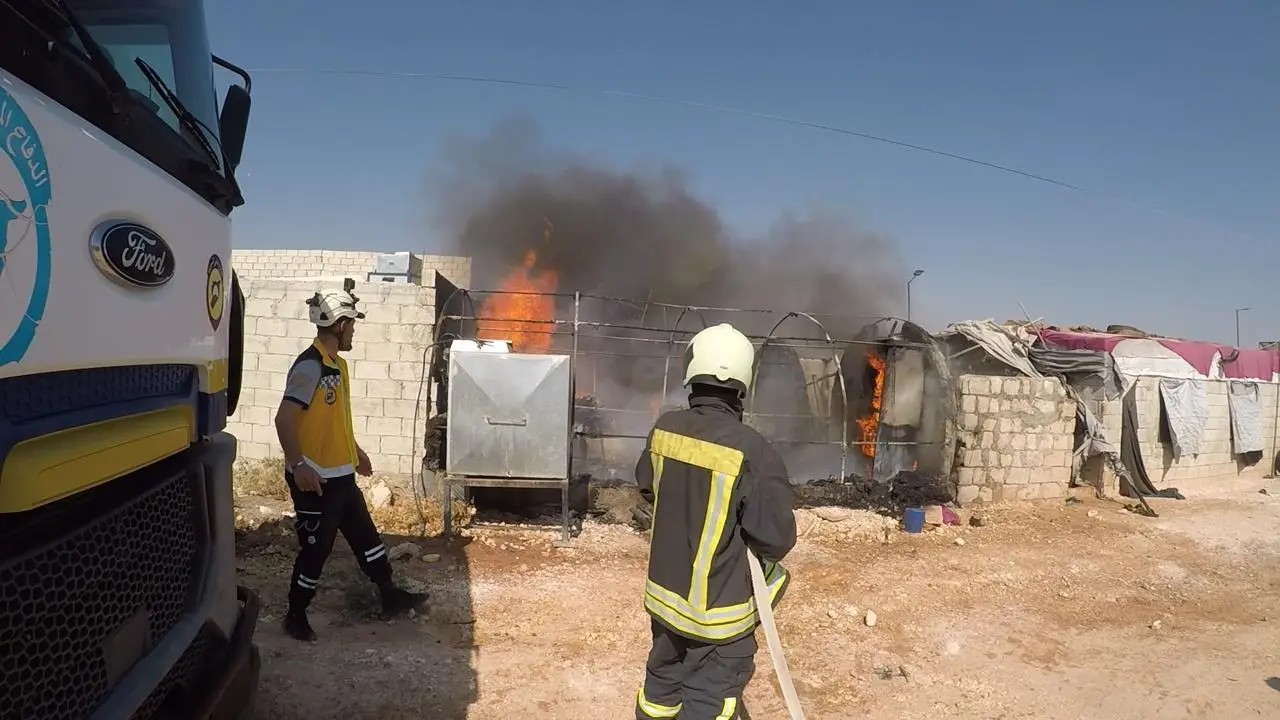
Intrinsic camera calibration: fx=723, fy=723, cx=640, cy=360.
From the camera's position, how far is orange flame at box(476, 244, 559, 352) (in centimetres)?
898

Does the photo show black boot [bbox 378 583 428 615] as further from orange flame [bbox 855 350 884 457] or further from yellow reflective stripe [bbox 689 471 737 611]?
orange flame [bbox 855 350 884 457]

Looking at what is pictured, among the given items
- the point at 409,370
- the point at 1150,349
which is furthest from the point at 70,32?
the point at 1150,349

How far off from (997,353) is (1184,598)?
4444 mm

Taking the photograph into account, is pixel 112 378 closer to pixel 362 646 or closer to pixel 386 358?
pixel 362 646

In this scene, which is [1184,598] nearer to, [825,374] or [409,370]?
[825,374]

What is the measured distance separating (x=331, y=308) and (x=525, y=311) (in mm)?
7830

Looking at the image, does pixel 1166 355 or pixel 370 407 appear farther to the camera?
pixel 1166 355

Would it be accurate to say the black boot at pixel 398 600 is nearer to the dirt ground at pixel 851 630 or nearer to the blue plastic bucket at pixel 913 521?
the dirt ground at pixel 851 630

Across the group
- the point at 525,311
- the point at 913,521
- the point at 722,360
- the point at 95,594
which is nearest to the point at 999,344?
the point at 913,521

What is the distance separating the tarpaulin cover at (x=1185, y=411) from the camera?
11242mm

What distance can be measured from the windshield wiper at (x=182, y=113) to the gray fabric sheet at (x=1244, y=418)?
15562 mm

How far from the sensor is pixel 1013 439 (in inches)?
361

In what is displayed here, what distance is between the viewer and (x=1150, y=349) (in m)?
12.6

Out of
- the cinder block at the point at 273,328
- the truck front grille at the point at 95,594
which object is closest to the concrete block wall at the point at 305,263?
the cinder block at the point at 273,328
